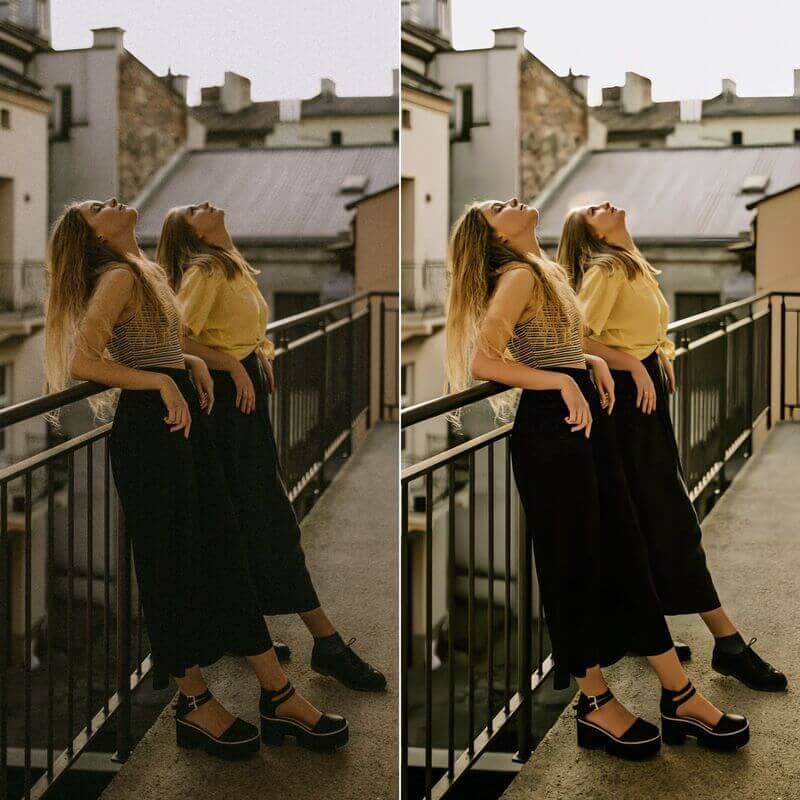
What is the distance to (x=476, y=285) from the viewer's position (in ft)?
7.39

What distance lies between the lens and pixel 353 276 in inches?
94.3

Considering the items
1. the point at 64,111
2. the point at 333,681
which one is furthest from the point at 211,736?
the point at 64,111

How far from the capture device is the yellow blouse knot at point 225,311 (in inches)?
83.7

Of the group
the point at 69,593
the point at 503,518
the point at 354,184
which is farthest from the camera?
the point at 503,518

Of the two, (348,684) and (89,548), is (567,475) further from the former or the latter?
(89,548)

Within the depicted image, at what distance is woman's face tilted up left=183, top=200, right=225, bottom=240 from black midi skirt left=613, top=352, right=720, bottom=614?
927 mm

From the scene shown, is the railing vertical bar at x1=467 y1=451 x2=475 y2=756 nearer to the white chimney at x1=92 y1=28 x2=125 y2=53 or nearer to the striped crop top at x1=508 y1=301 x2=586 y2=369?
the striped crop top at x1=508 y1=301 x2=586 y2=369

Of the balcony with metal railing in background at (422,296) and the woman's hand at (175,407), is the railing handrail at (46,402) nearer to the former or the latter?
the woman's hand at (175,407)

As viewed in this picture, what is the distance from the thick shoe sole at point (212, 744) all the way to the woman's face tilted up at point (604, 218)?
134 centimetres

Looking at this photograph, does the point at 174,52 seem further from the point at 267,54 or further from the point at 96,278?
the point at 96,278

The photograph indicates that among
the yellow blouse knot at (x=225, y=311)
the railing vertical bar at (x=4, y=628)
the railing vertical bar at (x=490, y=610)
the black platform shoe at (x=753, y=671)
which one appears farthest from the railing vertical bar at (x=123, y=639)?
the black platform shoe at (x=753, y=671)

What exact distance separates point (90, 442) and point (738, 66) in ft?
5.52

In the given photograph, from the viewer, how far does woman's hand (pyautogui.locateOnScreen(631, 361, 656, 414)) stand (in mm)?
2391

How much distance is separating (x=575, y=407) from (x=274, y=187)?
2.64 feet
